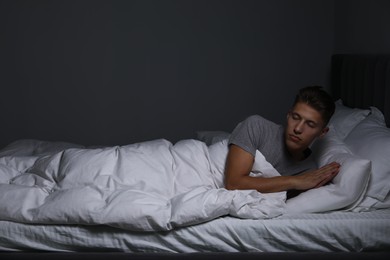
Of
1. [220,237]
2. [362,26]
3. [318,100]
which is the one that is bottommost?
[220,237]

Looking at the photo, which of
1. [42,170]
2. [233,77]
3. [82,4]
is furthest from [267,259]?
[82,4]

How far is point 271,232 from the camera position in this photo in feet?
7.08

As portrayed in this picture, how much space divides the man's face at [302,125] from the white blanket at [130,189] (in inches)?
6.1

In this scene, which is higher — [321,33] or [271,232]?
[321,33]

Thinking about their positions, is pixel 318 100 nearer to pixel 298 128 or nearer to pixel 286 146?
pixel 298 128

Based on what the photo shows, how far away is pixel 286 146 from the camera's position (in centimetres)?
250

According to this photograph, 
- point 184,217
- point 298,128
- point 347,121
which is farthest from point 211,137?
point 184,217

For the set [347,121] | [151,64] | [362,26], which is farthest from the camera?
[151,64]

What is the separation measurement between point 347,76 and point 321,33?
2.53 feet

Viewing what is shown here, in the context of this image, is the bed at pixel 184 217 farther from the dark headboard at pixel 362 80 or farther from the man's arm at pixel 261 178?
the dark headboard at pixel 362 80

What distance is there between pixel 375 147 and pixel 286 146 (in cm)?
37

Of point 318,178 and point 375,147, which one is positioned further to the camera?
point 375,147

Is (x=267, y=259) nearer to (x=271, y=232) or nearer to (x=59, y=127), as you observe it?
(x=271, y=232)

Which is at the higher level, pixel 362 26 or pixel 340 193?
pixel 362 26
